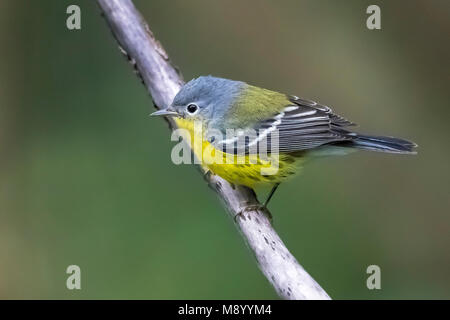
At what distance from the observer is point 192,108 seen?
4.17m

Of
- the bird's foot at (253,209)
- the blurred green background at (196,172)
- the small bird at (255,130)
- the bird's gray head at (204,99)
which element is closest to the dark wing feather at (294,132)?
the small bird at (255,130)

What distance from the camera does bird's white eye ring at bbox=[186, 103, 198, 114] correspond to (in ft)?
13.6

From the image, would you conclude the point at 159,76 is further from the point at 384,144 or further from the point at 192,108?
the point at 384,144

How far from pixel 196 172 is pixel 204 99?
75.9 inches

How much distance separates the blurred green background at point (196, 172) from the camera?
541cm

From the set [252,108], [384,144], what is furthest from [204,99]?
[384,144]

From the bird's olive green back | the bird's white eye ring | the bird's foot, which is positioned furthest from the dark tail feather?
the bird's white eye ring

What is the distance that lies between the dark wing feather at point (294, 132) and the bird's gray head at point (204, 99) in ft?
0.90

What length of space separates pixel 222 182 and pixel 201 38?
3.16m

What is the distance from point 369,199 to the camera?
5.98 metres

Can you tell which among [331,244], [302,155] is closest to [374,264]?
[331,244]

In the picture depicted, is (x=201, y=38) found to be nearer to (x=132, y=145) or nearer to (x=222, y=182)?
(x=132, y=145)

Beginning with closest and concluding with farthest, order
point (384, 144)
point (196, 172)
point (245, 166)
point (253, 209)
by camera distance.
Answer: point (253, 209) < point (245, 166) < point (384, 144) < point (196, 172)
